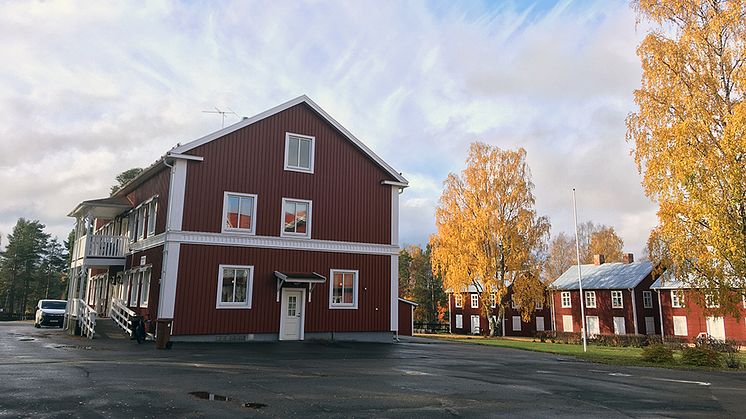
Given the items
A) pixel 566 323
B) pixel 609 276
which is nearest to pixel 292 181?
pixel 566 323

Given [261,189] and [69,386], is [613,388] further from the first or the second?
[261,189]

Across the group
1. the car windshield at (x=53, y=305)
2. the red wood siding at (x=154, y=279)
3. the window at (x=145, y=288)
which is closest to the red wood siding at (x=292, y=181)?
the red wood siding at (x=154, y=279)

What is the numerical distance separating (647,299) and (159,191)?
150 feet

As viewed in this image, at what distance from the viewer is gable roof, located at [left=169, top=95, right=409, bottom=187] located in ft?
73.7

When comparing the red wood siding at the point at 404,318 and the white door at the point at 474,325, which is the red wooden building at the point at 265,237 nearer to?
the red wood siding at the point at 404,318

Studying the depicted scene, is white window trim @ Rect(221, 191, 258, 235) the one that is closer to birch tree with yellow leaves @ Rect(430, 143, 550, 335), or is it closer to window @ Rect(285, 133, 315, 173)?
window @ Rect(285, 133, 315, 173)

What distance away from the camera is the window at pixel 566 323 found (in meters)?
54.8

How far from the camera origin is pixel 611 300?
51.9 m

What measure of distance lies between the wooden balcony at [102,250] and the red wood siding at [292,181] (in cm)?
834

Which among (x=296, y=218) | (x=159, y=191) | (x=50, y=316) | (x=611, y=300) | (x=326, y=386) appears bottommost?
(x=326, y=386)

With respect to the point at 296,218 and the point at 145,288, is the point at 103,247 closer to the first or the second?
the point at 145,288

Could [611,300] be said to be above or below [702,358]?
above

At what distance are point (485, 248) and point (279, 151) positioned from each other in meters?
22.8

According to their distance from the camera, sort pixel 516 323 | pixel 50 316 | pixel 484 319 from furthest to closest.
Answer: pixel 484 319
pixel 516 323
pixel 50 316
